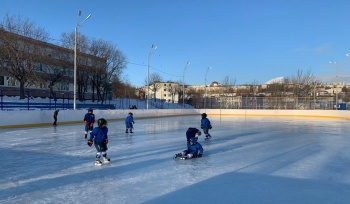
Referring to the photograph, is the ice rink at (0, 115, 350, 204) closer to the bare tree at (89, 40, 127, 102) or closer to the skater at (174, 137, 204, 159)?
the skater at (174, 137, 204, 159)

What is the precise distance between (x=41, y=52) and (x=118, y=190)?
33895mm

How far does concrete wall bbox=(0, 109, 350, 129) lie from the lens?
18094mm

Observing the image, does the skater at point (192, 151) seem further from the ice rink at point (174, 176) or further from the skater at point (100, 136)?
the skater at point (100, 136)

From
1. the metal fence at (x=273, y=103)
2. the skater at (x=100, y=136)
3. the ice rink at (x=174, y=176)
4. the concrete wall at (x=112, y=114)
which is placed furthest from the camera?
the metal fence at (x=273, y=103)

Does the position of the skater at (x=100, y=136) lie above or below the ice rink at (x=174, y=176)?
above

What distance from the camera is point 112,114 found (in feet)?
87.5

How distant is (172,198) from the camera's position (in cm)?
457

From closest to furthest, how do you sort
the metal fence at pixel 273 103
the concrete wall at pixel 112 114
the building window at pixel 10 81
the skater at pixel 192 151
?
the skater at pixel 192 151 < the concrete wall at pixel 112 114 < the building window at pixel 10 81 < the metal fence at pixel 273 103

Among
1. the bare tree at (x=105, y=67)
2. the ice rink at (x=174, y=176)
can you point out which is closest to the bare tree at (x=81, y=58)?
the bare tree at (x=105, y=67)

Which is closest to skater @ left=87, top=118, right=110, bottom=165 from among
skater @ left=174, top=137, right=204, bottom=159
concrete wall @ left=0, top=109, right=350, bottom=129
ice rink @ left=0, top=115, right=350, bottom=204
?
ice rink @ left=0, top=115, right=350, bottom=204

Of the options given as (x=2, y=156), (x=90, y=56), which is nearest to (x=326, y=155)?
(x=2, y=156)

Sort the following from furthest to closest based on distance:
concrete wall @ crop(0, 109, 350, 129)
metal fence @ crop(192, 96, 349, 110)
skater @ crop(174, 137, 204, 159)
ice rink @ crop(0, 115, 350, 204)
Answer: metal fence @ crop(192, 96, 349, 110), concrete wall @ crop(0, 109, 350, 129), skater @ crop(174, 137, 204, 159), ice rink @ crop(0, 115, 350, 204)

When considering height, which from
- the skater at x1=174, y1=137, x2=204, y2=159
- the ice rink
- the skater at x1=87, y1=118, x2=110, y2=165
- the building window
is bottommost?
the ice rink

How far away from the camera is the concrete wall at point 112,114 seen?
59.4ft
